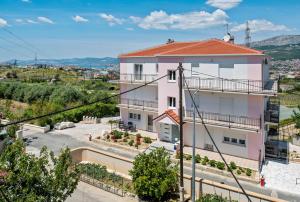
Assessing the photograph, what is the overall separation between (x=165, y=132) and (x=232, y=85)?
8533 millimetres

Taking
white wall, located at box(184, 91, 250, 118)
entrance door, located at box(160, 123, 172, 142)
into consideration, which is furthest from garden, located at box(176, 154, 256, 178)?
entrance door, located at box(160, 123, 172, 142)

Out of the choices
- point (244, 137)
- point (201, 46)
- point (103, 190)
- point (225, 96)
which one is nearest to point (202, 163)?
point (244, 137)

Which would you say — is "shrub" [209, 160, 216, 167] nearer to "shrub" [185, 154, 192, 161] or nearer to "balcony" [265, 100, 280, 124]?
"shrub" [185, 154, 192, 161]

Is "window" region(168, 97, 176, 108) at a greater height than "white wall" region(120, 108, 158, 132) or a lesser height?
greater

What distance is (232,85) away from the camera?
2477 centimetres

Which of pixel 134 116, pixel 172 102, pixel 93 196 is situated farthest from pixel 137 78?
pixel 93 196

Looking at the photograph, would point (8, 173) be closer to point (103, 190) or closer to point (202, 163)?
point (103, 190)

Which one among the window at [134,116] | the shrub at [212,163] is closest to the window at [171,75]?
the window at [134,116]

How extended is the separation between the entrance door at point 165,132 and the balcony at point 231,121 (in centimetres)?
312

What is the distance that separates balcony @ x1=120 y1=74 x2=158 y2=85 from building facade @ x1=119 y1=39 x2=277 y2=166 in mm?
1435

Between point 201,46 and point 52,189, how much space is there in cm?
1987

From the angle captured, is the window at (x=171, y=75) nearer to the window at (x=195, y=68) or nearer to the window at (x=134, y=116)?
the window at (x=195, y=68)

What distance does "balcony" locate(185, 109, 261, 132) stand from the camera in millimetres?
23828

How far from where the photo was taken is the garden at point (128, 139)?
28859mm
